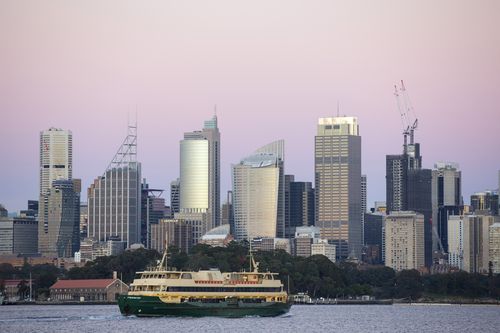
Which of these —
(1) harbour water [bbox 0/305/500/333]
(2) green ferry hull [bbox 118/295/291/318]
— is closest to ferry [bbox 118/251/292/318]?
(2) green ferry hull [bbox 118/295/291/318]

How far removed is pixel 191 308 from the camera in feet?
495

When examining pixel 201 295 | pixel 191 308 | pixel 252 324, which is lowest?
pixel 252 324

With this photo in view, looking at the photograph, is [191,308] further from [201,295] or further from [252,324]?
[252,324]

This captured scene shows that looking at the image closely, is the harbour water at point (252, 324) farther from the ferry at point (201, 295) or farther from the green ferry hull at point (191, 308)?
the ferry at point (201, 295)

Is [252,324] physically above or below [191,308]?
below

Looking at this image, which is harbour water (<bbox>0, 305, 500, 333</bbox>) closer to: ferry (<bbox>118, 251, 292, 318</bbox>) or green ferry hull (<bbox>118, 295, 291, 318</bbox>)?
green ferry hull (<bbox>118, 295, 291, 318</bbox>)

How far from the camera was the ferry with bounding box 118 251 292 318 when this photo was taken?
150 meters

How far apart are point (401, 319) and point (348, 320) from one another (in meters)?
8.34

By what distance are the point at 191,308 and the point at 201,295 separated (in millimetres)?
2002

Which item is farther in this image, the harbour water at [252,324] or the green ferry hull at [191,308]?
the green ferry hull at [191,308]

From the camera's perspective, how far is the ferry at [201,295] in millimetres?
149875

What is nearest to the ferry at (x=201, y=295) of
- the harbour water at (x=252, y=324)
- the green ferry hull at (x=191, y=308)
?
the green ferry hull at (x=191, y=308)

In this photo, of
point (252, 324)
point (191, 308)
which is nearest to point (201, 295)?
point (191, 308)

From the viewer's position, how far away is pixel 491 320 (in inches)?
7067
